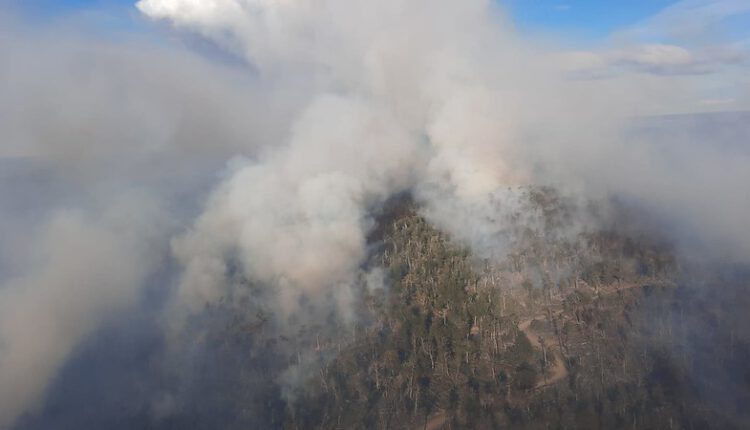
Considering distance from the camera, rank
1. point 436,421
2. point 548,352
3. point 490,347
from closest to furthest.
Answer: point 436,421 → point 548,352 → point 490,347

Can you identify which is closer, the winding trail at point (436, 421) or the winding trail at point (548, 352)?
the winding trail at point (436, 421)

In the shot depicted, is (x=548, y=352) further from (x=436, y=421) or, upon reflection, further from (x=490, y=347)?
(x=436, y=421)

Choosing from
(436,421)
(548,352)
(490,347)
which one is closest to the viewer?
(436,421)

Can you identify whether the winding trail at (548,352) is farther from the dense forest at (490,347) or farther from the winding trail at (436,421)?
the winding trail at (436,421)

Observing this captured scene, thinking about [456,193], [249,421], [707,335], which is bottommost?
[249,421]

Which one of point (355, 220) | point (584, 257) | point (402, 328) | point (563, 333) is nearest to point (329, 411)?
point (402, 328)

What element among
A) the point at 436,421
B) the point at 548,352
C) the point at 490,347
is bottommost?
the point at 436,421

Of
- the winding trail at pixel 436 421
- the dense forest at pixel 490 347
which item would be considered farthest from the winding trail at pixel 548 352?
the winding trail at pixel 436 421

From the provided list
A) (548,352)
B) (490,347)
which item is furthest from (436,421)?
(548,352)

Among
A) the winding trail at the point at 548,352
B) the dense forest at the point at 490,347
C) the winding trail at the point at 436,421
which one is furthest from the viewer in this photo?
the winding trail at the point at 548,352

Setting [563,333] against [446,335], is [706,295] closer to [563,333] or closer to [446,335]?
[563,333]

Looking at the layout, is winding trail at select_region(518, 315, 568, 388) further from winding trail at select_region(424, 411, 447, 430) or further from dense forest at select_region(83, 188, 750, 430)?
winding trail at select_region(424, 411, 447, 430)
